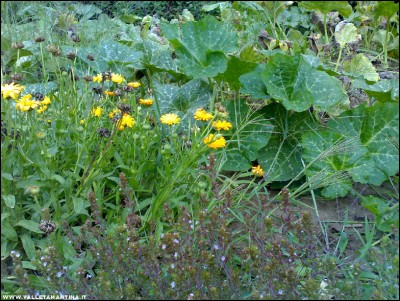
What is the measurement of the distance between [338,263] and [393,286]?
361mm

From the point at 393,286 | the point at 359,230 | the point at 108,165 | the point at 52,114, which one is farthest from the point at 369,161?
the point at 52,114

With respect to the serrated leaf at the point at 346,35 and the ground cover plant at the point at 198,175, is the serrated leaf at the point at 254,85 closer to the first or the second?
the ground cover plant at the point at 198,175

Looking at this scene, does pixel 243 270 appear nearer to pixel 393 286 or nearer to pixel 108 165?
pixel 393 286

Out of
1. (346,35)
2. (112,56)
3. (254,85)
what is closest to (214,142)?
(254,85)

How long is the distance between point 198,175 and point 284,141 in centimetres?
62

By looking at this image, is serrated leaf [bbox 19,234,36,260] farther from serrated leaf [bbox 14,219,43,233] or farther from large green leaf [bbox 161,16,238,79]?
large green leaf [bbox 161,16,238,79]

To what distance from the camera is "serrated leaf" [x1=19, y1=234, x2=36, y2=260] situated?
1.80 m

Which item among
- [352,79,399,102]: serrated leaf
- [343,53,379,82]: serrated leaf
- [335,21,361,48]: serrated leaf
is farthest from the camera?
[335,21,361,48]: serrated leaf

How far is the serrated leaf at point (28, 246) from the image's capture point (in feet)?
5.91

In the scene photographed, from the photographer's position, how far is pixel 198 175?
2.06 metres

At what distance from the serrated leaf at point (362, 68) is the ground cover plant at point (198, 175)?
1 centimetres

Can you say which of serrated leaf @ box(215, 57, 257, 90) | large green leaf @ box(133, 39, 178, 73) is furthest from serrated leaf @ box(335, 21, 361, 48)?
large green leaf @ box(133, 39, 178, 73)

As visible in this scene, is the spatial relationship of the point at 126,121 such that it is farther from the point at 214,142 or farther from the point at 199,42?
the point at 199,42

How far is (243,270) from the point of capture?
183 centimetres
